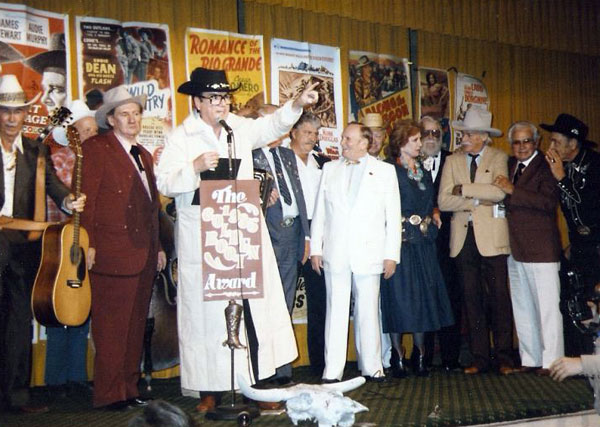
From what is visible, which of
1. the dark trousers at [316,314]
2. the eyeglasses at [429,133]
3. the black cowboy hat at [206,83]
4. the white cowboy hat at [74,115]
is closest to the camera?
the black cowboy hat at [206,83]

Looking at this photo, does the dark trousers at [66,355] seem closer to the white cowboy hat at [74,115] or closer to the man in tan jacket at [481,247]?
the white cowboy hat at [74,115]

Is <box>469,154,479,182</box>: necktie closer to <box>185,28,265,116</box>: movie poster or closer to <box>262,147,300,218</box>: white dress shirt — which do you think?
<box>262,147,300,218</box>: white dress shirt

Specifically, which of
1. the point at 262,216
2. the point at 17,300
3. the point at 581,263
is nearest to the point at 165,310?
the point at 17,300

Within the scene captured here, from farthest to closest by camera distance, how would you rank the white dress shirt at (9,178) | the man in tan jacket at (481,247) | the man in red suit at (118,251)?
the man in tan jacket at (481,247)
the white dress shirt at (9,178)
the man in red suit at (118,251)

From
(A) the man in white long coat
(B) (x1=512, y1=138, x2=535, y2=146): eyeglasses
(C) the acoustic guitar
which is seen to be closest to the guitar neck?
(C) the acoustic guitar

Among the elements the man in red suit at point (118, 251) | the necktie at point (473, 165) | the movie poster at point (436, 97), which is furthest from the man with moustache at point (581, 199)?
the man in red suit at point (118, 251)

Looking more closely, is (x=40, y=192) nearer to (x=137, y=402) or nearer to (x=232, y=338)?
(x=137, y=402)

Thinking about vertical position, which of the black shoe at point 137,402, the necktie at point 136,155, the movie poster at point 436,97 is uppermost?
the movie poster at point 436,97

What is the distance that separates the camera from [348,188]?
5602mm

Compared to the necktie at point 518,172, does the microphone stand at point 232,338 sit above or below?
below

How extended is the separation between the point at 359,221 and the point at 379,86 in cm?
253

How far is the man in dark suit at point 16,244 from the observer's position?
4.83m

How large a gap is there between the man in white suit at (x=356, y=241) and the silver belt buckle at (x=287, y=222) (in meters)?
0.23

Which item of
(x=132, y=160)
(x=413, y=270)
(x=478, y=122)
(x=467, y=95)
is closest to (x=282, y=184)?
(x=413, y=270)
